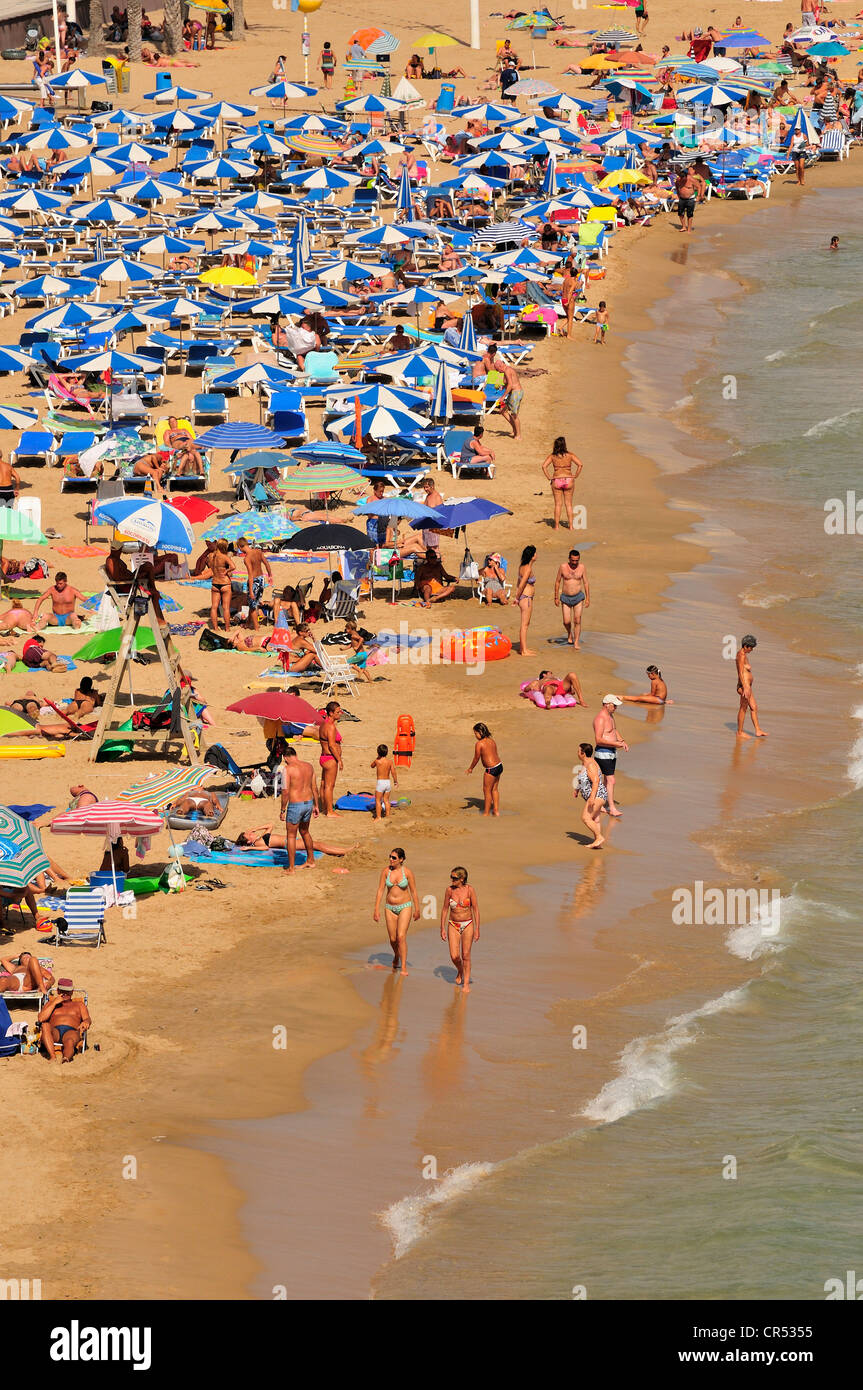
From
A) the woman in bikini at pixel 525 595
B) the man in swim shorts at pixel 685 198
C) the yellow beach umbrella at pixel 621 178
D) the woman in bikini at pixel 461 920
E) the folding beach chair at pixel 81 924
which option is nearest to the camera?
the woman in bikini at pixel 461 920

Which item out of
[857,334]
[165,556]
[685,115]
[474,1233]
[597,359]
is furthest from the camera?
[685,115]

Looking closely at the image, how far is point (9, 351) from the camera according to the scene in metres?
27.8

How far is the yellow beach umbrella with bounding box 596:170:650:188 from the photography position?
4500 centimetres

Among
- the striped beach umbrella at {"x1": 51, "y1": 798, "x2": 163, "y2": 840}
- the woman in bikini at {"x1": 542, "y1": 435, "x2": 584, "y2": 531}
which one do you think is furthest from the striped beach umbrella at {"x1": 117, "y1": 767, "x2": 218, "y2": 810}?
the woman in bikini at {"x1": 542, "y1": 435, "x2": 584, "y2": 531}

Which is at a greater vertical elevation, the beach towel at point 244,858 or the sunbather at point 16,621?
the sunbather at point 16,621

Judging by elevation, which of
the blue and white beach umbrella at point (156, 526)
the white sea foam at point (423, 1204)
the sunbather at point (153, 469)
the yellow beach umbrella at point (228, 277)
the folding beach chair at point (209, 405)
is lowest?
the white sea foam at point (423, 1204)

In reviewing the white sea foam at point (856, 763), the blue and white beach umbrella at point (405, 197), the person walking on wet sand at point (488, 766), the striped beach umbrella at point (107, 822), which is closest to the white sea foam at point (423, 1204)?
the striped beach umbrella at point (107, 822)

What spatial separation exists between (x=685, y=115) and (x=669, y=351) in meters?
16.9

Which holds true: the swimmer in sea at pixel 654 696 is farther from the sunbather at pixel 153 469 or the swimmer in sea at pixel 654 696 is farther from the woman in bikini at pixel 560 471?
the sunbather at pixel 153 469

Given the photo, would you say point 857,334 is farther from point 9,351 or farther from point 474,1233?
point 474,1233

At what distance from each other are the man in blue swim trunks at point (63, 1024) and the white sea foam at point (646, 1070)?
3.36 metres

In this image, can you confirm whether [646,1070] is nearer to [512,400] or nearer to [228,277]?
[512,400]

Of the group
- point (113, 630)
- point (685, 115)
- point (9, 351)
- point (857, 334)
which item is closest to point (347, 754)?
point (113, 630)

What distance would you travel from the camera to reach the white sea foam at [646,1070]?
12641 millimetres
